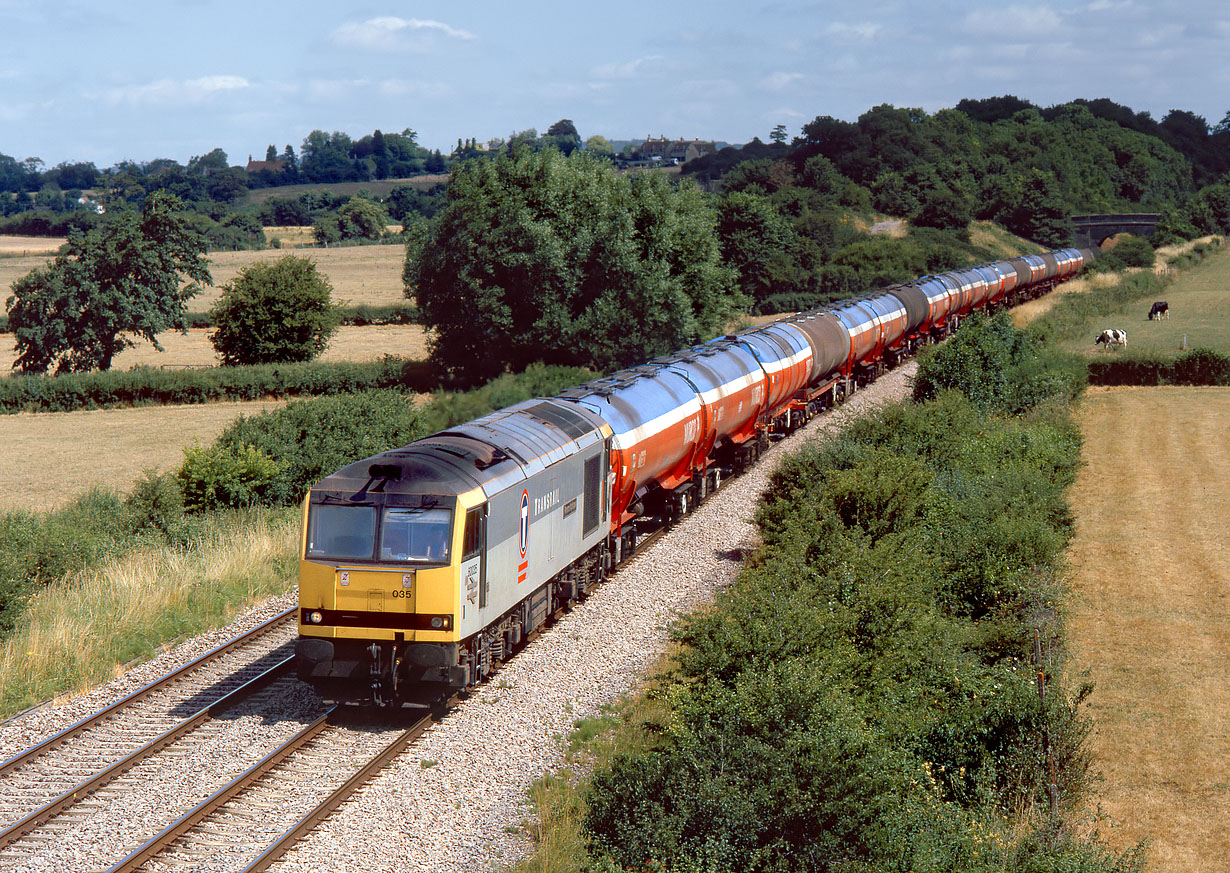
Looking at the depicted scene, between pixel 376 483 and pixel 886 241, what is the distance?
323 ft

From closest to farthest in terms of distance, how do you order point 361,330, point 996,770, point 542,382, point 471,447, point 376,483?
point 996,770, point 376,483, point 471,447, point 542,382, point 361,330

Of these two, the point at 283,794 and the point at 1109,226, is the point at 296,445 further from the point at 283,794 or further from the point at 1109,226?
the point at 1109,226

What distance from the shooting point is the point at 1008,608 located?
21.3m

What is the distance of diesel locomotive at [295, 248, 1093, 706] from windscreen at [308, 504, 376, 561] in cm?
2

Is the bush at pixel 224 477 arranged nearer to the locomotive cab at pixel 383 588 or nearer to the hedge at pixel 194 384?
the locomotive cab at pixel 383 588

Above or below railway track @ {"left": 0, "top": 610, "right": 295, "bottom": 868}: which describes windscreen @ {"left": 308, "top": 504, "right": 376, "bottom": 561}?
above

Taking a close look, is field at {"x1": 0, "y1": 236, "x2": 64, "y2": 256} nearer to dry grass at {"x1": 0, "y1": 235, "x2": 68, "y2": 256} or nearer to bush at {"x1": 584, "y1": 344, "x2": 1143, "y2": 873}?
dry grass at {"x1": 0, "y1": 235, "x2": 68, "y2": 256}

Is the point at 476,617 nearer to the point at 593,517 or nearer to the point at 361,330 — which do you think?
the point at 593,517

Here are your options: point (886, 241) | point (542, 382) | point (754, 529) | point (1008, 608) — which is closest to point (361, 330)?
point (542, 382)

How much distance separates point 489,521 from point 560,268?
1362 inches

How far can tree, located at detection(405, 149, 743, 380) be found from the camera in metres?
50.0

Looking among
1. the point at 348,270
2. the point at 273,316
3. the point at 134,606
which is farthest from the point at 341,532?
the point at 348,270

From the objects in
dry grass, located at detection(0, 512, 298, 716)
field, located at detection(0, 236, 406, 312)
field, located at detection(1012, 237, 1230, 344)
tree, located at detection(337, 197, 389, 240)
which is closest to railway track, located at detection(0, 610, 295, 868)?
dry grass, located at detection(0, 512, 298, 716)

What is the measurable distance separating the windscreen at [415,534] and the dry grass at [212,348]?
1911 inches
